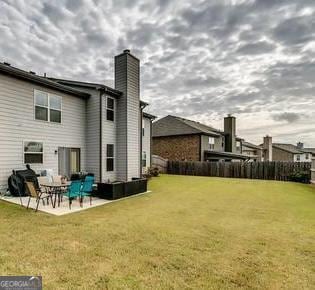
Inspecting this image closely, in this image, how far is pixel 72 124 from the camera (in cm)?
1229

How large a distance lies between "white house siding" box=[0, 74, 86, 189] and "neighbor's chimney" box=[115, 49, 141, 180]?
2.47 m

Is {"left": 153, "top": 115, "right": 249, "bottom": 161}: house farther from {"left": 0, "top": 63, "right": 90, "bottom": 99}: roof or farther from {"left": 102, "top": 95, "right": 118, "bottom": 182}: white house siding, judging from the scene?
{"left": 0, "top": 63, "right": 90, "bottom": 99}: roof

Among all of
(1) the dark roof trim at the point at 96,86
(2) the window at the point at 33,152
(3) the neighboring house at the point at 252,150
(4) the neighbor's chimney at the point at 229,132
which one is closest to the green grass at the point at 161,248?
(2) the window at the point at 33,152

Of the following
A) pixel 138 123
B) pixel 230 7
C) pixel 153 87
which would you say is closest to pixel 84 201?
pixel 138 123

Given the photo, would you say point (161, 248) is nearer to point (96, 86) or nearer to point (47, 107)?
point (47, 107)

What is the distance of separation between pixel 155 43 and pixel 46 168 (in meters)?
8.70

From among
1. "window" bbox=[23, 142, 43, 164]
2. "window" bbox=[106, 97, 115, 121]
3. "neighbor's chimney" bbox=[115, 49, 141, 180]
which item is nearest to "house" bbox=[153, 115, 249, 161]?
"neighbor's chimney" bbox=[115, 49, 141, 180]

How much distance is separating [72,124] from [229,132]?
2302 centimetres

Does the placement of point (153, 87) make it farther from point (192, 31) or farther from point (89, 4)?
point (89, 4)

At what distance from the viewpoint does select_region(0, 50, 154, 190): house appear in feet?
31.5

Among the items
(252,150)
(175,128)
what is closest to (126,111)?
(175,128)

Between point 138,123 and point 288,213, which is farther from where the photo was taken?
point 138,123

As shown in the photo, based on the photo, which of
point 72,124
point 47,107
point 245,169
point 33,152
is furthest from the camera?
point 245,169

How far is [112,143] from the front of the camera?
13.3 metres
